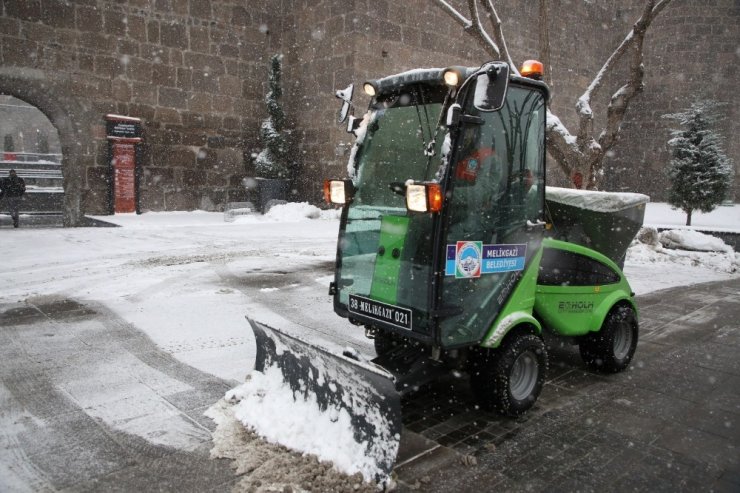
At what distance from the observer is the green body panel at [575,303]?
163 inches

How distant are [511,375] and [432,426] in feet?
2.13

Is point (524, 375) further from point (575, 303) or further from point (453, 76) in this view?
point (453, 76)

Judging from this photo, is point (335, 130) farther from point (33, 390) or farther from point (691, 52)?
point (691, 52)

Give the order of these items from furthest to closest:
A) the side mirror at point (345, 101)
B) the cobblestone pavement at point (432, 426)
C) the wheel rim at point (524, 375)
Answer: the side mirror at point (345, 101), the wheel rim at point (524, 375), the cobblestone pavement at point (432, 426)

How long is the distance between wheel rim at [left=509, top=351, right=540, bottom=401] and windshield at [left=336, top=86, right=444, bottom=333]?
2.76ft

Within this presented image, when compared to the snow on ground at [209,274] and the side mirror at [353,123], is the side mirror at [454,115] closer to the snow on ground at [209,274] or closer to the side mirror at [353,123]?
the side mirror at [353,123]

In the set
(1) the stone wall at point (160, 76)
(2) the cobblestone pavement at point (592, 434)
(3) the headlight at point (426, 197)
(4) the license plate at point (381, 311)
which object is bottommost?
(2) the cobblestone pavement at point (592, 434)

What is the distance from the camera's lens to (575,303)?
Answer: 4.31m

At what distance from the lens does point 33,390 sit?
3.91 metres

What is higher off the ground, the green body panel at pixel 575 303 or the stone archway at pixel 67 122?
the stone archway at pixel 67 122

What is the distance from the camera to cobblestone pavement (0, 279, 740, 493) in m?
2.93

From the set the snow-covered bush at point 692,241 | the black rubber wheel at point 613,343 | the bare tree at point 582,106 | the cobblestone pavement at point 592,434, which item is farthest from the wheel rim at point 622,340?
the snow-covered bush at point 692,241

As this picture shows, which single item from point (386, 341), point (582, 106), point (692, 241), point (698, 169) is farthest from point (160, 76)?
point (698, 169)

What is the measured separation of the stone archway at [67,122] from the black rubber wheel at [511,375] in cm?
1155
